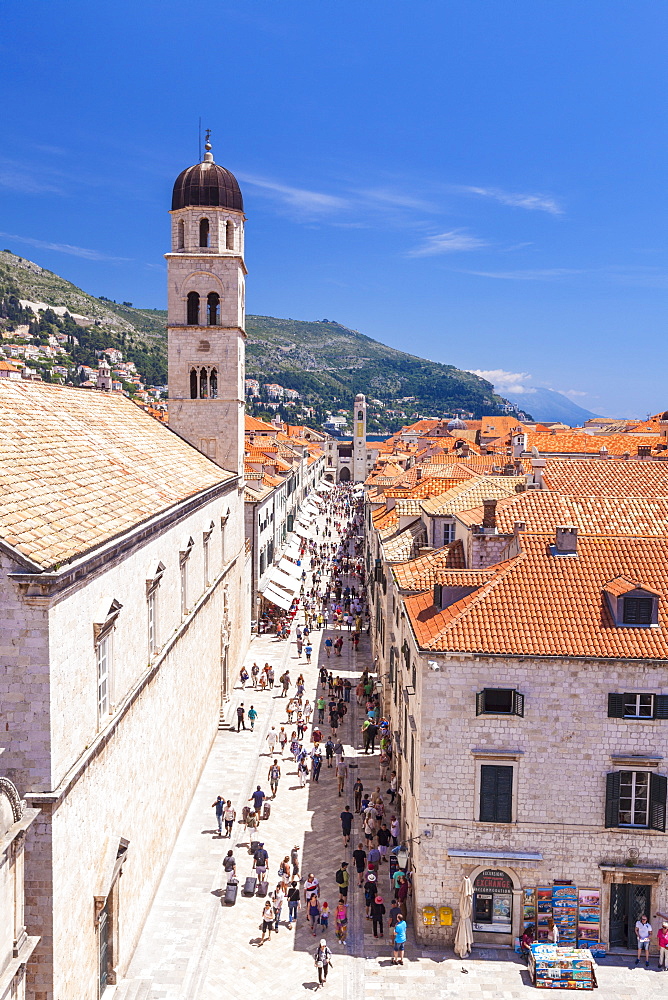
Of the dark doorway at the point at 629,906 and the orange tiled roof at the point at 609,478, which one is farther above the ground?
the orange tiled roof at the point at 609,478

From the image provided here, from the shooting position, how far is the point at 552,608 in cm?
1922

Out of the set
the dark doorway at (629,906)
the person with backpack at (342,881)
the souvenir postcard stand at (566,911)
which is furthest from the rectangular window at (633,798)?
the person with backpack at (342,881)

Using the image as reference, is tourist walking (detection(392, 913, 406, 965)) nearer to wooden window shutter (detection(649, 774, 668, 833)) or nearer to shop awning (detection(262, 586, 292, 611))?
wooden window shutter (detection(649, 774, 668, 833))

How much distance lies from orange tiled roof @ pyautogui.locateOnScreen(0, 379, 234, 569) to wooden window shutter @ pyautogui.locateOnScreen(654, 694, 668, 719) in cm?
1215

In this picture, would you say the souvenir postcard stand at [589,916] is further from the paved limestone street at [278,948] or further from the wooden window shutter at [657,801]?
the wooden window shutter at [657,801]

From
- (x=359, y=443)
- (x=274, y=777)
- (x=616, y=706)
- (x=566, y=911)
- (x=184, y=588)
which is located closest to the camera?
(x=616, y=706)

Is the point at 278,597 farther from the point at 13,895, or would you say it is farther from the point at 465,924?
the point at 13,895

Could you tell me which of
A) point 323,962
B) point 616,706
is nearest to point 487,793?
point 616,706

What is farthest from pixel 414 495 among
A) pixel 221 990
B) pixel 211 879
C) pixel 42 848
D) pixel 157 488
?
pixel 42 848

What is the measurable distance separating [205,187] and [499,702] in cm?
2684

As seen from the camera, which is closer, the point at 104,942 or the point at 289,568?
the point at 104,942

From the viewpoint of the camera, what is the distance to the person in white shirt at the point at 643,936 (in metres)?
17.7

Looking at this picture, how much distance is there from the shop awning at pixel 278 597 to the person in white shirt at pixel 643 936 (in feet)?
104

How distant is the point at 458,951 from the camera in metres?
18.2
